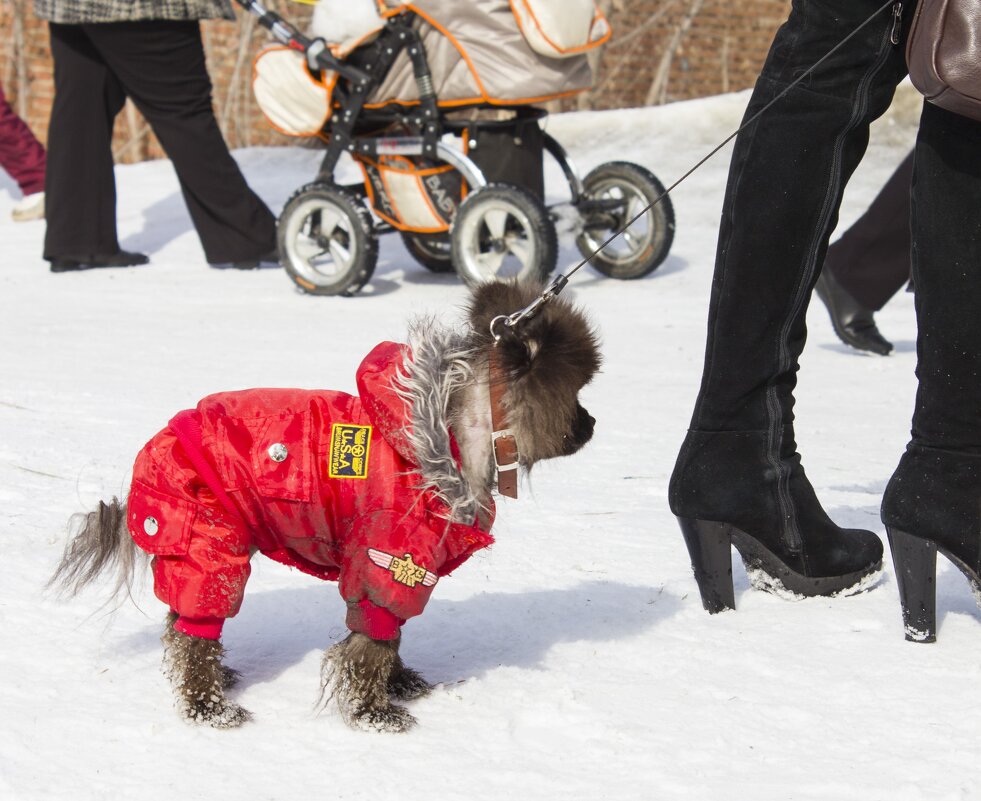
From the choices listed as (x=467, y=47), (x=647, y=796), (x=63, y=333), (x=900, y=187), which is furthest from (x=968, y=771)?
(x=467, y=47)

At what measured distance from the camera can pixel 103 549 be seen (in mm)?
2010

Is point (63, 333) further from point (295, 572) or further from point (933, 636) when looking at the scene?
point (933, 636)

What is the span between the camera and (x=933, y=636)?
2.07 m

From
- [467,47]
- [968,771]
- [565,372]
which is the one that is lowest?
[968,771]

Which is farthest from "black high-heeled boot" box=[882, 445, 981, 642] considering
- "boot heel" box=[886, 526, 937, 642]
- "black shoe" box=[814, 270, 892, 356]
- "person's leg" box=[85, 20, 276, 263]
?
"person's leg" box=[85, 20, 276, 263]

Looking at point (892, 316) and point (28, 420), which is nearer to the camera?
point (28, 420)

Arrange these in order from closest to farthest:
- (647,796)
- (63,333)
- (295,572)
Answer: (647,796)
(295,572)
(63,333)

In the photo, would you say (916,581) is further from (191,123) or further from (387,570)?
(191,123)

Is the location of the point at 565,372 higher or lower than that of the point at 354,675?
higher

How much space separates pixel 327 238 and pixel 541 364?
4170 millimetres

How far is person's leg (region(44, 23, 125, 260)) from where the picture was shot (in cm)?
618

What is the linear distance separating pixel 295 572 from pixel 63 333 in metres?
2.66

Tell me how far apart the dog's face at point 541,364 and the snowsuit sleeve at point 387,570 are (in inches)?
8.7

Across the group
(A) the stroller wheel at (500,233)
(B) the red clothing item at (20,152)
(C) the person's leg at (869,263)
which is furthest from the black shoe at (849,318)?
(B) the red clothing item at (20,152)
